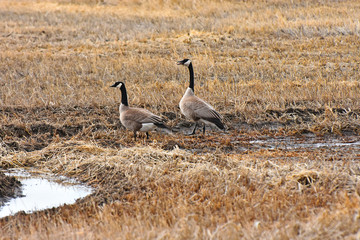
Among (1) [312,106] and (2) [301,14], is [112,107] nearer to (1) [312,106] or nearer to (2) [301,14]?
(1) [312,106]

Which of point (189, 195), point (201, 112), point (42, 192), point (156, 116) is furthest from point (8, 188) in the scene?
point (201, 112)

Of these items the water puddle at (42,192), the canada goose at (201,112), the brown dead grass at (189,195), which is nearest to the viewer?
the brown dead grass at (189,195)

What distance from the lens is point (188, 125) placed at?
39.1 ft

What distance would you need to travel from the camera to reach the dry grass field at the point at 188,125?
592 cm

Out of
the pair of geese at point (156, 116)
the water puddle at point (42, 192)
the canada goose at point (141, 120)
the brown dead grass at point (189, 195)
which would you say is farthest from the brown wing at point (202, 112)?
the water puddle at point (42, 192)

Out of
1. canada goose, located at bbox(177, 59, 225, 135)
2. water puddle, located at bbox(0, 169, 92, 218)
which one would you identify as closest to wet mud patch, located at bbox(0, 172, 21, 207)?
water puddle, located at bbox(0, 169, 92, 218)

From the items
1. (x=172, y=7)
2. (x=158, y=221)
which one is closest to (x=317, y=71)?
(x=158, y=221)

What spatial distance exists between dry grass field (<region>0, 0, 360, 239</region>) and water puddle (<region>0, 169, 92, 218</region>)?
0.92 ft

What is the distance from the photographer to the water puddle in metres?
7.11

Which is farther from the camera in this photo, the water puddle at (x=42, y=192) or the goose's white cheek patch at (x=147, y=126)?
the goose's white cheek patch at (x=147, y=126)

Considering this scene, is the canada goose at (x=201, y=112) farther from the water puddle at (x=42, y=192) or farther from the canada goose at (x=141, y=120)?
the water puddle at (x=42, y=192)

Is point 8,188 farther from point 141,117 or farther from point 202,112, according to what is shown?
point 202,112

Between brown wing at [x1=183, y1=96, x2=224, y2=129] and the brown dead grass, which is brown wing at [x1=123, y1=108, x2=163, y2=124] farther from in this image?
the brown dead grass

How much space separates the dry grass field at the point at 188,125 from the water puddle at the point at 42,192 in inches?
11.1
